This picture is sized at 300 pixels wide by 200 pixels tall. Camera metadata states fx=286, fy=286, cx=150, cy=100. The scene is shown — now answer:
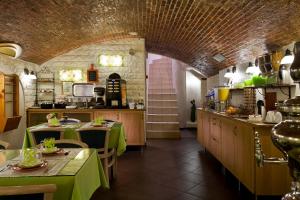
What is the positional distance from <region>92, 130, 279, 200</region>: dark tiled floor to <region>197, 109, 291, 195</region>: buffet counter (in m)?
0.32

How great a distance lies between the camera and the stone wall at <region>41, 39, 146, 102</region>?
26.0 feet

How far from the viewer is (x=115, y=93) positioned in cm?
738

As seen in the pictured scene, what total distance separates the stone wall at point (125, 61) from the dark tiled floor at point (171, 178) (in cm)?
188

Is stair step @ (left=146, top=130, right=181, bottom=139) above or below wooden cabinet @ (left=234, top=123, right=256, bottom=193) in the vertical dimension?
below

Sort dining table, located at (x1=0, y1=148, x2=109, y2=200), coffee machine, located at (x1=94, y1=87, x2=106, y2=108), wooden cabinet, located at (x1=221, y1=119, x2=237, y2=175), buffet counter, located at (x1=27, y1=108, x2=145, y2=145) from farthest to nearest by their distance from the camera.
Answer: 1. coffee machine, located at (x1=94, y1=87, x2=106, y2=108)
2. buffet counter, located at (x1=27, y1=108, x2=145, y2=145)
3. wooden cabinet, located at (x1=221, y1=119, x2=237, y2=175)
4. dining table, located at (x1=0, y1=148, x2=109, y2=200)

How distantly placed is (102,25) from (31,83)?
9.35ft

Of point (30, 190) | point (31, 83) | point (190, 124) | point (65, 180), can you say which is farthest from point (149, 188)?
point (190, 124)

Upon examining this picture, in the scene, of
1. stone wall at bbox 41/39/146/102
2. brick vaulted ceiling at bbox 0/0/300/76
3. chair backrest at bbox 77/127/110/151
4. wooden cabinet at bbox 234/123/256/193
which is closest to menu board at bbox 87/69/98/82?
stone wall at bbox 41/39/146/102

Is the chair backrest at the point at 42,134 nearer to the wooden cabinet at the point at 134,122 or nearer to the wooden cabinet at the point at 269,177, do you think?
the wooden cabinet at the point at 269,177

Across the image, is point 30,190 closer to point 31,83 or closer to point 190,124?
point 31,83

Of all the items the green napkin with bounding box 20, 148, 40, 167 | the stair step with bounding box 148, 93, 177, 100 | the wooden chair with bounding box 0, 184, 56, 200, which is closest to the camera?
the wooden chair with bounding box 0, 184, 56, 200

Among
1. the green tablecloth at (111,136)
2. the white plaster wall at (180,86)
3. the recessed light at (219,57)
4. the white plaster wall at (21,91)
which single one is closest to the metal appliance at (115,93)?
the white plaster wall at (21,91)

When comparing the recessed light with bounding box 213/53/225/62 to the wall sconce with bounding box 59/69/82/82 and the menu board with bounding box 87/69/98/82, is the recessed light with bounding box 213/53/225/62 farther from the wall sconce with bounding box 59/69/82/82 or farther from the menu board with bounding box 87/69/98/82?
the wall sconce with bounding box 59/69/82/82

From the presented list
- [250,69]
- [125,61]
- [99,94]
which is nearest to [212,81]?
[125,61]
